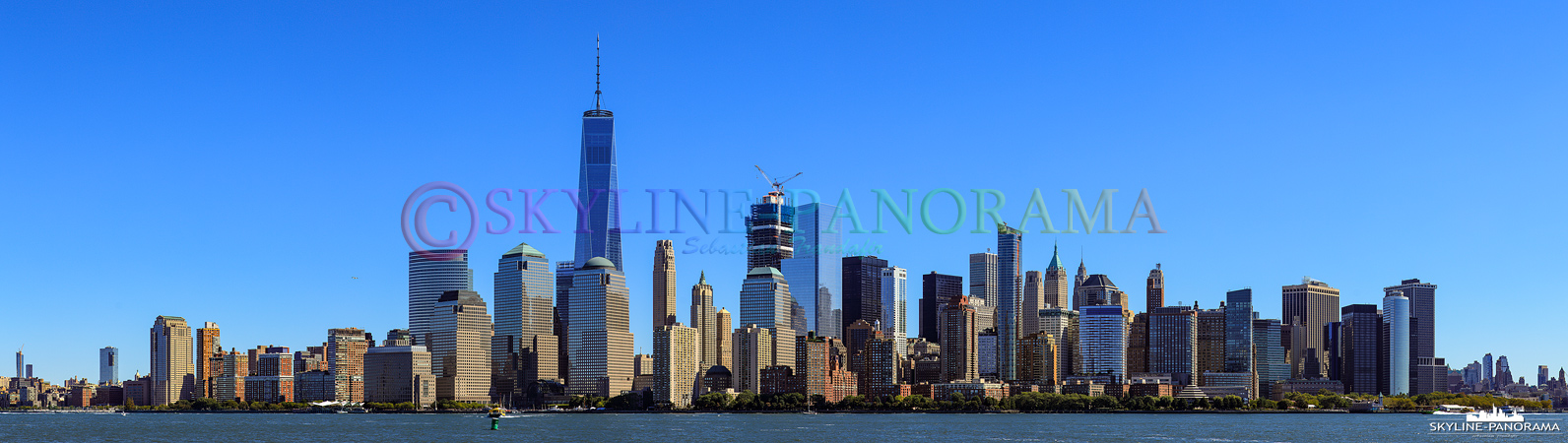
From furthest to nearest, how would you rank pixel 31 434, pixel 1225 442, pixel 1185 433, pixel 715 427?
pixel 715 427
pixel 31 434
pixel 1185 433
pixel 1225 442

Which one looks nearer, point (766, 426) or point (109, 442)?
point (109, 442)

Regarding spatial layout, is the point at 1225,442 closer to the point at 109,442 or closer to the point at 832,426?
the point at 832,426

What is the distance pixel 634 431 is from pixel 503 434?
1552 centimetres

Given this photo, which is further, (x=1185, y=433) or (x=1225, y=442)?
(x=1185, y=433)

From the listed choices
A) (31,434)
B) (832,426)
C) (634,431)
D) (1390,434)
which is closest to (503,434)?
(634,431)

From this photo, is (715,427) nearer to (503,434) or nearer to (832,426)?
(832,426)

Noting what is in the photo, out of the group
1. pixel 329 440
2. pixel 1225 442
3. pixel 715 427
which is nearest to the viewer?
pixel 1225 442

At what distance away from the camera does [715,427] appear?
184m

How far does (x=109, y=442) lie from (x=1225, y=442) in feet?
339

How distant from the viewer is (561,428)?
184000mm

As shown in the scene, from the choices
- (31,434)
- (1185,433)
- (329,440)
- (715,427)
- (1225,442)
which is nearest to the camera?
(1225,442)

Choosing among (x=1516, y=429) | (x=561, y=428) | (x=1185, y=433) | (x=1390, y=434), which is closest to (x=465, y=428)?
(x=561, y=428)

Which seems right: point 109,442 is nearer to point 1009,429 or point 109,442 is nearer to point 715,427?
point 715,427

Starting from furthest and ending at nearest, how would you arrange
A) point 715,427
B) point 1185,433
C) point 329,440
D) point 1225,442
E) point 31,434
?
point 715,427 < point 31,434 < point 1185,433 < point 329,440 < point 1225,442
